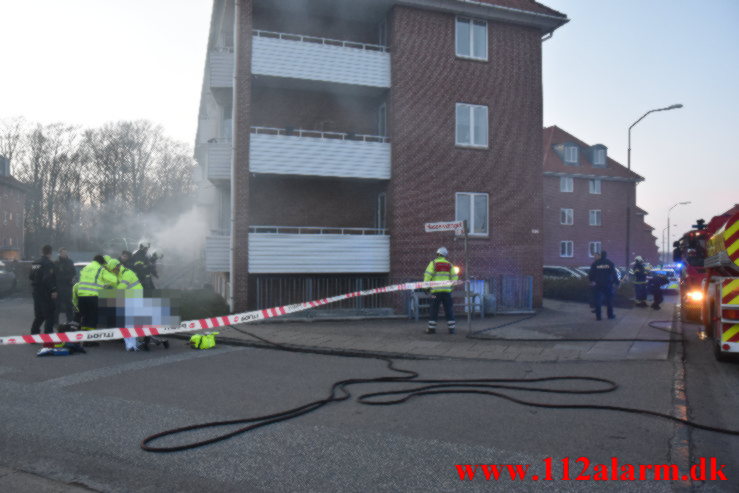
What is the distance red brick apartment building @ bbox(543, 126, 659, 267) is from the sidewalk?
3112 centimetres

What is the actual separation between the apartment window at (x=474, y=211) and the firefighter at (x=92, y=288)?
10.2m

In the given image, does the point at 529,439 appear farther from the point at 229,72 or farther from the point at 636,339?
the point at 229,72

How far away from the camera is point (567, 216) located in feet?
153

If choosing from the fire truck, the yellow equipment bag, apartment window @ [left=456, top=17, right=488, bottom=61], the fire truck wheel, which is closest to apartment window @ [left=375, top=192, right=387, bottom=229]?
apartment window @ [left=456, top=17, right=488, bottom=61]

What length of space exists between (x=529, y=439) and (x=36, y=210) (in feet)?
197

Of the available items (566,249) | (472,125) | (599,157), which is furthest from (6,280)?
(599,157)

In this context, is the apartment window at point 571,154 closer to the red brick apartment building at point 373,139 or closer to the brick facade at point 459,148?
the red brick apartment building at point 373,139

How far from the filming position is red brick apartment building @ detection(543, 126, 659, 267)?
4591cm

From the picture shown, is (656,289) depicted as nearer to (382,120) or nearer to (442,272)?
(442,272)

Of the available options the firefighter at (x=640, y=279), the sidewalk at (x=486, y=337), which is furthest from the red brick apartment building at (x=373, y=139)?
the firefighter at (x=640, y=279)

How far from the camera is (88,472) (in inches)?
169

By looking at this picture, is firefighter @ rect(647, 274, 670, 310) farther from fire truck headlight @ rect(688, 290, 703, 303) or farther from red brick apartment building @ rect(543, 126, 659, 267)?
red brick apartment building @ rect(543, 126, 659, 267)

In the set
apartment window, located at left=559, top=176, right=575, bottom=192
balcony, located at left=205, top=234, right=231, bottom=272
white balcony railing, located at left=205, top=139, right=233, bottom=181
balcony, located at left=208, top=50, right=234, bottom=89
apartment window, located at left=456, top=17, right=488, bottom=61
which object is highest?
apartment window, located at left=456, top=17, right=488, bottom=61

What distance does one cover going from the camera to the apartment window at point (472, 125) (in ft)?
58.2
